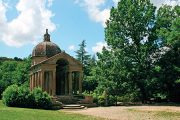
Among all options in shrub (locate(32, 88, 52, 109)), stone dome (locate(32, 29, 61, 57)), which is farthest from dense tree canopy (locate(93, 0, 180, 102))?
shrub (locate(32, 88, 52, 109))

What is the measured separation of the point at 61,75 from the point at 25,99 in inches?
569

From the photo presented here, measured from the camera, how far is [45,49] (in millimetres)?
50781

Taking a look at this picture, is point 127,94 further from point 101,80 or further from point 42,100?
point 42,100

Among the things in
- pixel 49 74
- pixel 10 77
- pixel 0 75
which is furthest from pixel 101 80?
pixel 0 75

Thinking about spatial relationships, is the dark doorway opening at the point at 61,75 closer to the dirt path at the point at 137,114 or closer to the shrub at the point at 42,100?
the shrub at the point at 42,100

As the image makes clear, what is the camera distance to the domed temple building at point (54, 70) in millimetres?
44312

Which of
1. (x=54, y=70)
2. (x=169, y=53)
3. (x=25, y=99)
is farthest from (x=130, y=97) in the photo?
(x=25, y=99)

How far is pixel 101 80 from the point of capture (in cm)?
4750

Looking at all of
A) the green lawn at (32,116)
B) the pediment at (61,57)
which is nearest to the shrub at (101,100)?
the pediment at (61,57)

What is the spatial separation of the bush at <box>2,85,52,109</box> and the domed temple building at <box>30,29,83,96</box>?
7389 mm

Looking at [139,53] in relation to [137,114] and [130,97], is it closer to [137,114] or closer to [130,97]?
[130,97]

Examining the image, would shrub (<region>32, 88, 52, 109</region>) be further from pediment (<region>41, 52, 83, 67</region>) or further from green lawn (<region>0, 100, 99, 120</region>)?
green lawn (<region>0, 100, 99, 120</region>)

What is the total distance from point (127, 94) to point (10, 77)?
41582 mm

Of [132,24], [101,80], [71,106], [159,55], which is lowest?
[71,106]
